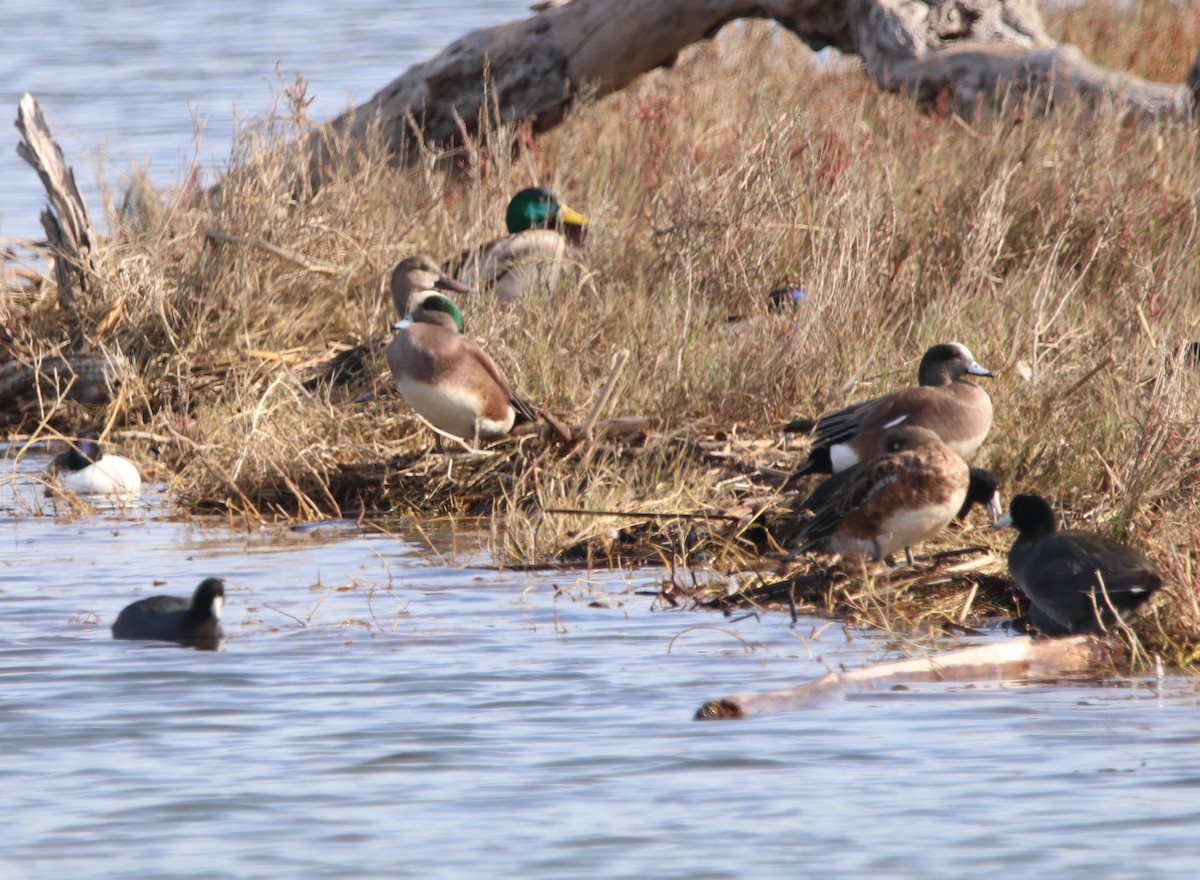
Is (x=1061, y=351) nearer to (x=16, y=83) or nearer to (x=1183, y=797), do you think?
(x=1183, y=797)

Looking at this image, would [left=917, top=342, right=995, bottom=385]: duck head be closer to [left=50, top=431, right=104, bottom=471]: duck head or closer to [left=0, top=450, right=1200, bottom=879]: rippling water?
→ [left=0, top=450, right=1200, bottom=879]: rippling water

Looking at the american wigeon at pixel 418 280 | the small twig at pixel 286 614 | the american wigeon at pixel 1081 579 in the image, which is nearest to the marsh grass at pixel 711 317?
the american wigeon at pixel 1081 579

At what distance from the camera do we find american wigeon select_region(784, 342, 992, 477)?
7055mm

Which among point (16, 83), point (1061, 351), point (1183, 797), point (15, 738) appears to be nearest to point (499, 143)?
point (1061, 351)

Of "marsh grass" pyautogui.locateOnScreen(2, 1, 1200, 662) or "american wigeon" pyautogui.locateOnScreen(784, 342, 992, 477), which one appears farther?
"marsh grass" pyautogui.locateOnScreen(2, 1, 1200, 662)

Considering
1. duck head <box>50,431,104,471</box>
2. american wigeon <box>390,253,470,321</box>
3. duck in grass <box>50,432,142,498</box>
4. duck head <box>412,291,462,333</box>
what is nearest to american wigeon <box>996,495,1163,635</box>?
duck head <box>412,291,462,333</box>

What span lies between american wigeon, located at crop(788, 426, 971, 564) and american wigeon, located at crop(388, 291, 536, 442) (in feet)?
6.82

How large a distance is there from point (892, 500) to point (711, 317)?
3.51 m

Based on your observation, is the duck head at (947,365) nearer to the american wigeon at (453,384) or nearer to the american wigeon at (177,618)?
the american wigeon at (453,384)

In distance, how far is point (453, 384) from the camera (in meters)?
8.12

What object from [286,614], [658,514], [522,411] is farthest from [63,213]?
[658,514]

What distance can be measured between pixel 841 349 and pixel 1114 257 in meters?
2.36

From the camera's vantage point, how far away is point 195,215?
10.6 meters

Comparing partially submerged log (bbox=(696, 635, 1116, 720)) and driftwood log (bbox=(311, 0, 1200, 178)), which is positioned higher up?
driftwood log (bbox=(311, 0, 1200, 178))
